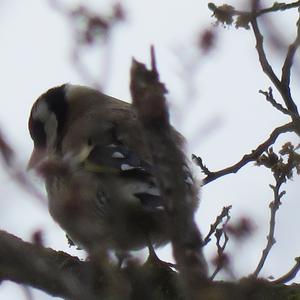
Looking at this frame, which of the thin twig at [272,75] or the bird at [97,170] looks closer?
the bird at [97,170]

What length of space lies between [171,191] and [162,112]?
18cm

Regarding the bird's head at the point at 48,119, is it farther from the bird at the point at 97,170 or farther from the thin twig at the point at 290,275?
the thin twig at the point at 290,275

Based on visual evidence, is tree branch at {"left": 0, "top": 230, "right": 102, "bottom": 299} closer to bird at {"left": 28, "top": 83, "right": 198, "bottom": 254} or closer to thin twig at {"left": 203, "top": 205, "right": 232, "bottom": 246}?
bird at {"left": 28, "top": 83, "right": 198, "bottom": 254}

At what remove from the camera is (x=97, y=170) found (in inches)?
185

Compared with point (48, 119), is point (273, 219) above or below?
below

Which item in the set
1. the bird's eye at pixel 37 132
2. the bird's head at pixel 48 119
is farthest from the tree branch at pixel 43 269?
the bird's eye at pixel 37 132

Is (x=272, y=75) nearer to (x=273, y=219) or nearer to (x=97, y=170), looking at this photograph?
(x=273, y=219)

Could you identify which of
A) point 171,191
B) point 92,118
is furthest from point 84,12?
point 92,118

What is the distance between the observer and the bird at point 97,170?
7.79 ft

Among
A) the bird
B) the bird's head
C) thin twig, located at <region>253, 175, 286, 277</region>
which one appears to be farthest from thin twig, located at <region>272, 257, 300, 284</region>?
the bird's head

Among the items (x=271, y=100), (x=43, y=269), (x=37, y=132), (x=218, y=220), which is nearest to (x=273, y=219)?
(x=218, y=220)

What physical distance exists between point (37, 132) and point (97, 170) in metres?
1.39

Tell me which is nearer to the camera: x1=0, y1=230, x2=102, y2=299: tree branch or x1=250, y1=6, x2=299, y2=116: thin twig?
x1=0, y1=230, x2=102, y2=299: tree branch

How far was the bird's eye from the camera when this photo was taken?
5.87m
